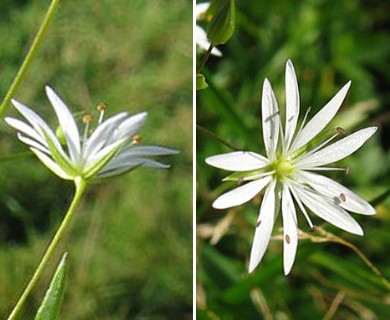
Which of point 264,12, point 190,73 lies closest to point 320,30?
point 264,12

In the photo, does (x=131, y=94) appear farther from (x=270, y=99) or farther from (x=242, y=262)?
(x=270, y=99)

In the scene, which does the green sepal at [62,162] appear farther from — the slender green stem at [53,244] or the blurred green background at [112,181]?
the blurred green background at [112,181]

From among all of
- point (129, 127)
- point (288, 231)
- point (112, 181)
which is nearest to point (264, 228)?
point (288, 231)

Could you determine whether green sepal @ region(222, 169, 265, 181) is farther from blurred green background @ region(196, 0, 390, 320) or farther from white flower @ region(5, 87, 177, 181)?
blurred green background @ region(196, 0, 390, 320)

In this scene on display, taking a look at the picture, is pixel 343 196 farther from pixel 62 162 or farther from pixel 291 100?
pixel 62 162

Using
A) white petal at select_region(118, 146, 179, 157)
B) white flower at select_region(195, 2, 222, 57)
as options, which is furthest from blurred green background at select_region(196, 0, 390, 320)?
white petal at select_region(118, 146, 179, 157)

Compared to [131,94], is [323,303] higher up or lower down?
lower down
